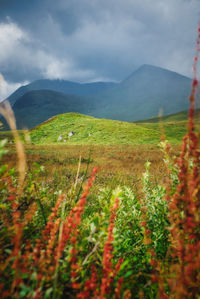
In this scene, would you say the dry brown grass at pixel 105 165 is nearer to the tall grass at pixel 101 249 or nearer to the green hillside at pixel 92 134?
the tall grass at pixel 101 249

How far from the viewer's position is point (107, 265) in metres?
1.26

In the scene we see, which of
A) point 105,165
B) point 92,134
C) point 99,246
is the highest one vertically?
point 92,134

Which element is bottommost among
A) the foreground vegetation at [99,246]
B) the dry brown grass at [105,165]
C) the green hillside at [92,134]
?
the dry brown grass at [105,165]

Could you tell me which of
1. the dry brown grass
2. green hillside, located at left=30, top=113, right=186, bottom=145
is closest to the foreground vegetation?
the dry brown grass

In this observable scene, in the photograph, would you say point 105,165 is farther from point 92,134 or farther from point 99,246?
point 92,134

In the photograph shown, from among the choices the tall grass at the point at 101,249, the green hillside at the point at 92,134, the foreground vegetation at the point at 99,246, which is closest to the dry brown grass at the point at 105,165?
the foreground vegetation at the point at 99,246

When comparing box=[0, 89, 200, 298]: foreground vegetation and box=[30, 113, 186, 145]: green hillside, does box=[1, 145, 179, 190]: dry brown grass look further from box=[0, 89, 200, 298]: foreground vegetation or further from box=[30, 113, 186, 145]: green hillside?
box=[30, 113, 186, 145]: green hillside

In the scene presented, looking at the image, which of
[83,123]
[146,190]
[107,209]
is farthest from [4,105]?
[83,123]

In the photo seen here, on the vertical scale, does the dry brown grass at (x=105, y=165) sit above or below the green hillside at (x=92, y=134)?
below

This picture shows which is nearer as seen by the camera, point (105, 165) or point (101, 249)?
point (101, 249)

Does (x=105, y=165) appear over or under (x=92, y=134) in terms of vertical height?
under

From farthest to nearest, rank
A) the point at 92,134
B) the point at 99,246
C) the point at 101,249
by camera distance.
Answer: the point at 92,134 < the point at 99,246 < the point at 101,249

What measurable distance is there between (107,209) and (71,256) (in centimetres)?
49

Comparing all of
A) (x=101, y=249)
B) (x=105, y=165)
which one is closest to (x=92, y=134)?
(x=105, y=165)
